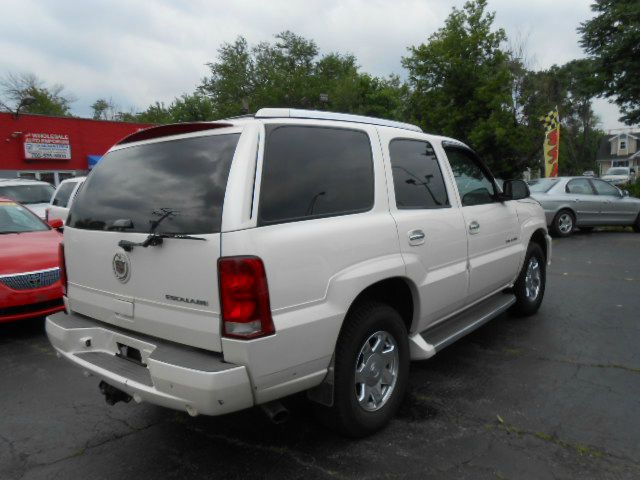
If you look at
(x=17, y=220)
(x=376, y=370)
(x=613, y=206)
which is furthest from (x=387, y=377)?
(x=613, y=206)

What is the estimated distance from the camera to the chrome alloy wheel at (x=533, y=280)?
523cm

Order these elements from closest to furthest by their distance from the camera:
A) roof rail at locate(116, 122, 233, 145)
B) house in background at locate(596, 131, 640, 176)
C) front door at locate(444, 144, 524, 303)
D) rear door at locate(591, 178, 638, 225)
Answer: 1. roof rail at locate(116, 122, 233, 145)
2. front door at locate(444, 144, 524, 303)
3. rear door at locate(591, 178, 638, 225)
4. house in background at locate(596, 131, 640, 176)

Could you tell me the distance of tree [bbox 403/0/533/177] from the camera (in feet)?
55.3

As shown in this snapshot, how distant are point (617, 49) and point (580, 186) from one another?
28.1ft

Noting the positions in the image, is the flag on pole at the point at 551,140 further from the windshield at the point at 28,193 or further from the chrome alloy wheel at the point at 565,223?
the windshield at the point at 28,193

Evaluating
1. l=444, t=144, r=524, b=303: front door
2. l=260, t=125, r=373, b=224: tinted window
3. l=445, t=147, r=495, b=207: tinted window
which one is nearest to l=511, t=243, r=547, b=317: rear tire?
l=444, t=144, r=524, b=303: front door

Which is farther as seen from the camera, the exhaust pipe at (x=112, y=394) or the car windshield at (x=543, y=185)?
the car windshield at (x=543, y=185)

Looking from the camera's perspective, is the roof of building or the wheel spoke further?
the roof of building

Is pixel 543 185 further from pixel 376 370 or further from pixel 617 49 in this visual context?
pixel 376 370

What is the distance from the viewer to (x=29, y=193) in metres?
12.2

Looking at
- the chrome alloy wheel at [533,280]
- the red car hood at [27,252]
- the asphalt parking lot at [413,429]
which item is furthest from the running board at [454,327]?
the red car hood at [27,252]

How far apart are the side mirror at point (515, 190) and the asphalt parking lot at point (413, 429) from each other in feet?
4.56

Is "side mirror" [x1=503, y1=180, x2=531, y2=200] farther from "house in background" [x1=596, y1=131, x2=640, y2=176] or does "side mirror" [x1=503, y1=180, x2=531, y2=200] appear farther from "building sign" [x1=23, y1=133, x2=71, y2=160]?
"house in background" [x1=596, y1=131, x2=640, y2=176]

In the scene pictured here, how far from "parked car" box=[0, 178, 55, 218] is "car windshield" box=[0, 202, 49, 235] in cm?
547
